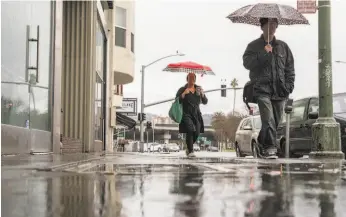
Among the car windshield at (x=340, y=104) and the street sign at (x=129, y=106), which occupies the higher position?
the street sign at (x=129, y=106)

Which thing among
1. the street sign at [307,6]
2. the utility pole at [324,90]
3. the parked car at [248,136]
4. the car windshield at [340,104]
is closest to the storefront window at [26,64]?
the street sign at [307,6]

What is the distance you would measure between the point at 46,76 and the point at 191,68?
7670 millimetres

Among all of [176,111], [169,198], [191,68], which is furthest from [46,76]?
[169,198]

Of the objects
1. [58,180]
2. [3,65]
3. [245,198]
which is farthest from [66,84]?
[245,198]

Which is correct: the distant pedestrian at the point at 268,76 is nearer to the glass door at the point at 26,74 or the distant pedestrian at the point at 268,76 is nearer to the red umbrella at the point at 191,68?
the glass door at the point at 26,74

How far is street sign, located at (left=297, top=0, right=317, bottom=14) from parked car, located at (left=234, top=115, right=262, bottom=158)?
18.9 feet

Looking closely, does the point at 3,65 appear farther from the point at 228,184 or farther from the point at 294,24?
the point at 294,24

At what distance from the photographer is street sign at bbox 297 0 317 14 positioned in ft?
32.4

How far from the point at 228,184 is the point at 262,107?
5.48m

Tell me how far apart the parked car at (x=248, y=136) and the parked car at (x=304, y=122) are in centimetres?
193

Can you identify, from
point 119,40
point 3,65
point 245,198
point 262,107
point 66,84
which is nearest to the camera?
point 245,198

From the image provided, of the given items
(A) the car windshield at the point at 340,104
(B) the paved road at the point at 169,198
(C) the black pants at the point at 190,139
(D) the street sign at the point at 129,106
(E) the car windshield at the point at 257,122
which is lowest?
(B) the paved road at the point at 169,198

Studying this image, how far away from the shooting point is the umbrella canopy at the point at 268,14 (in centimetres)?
978

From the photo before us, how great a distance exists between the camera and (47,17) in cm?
1023
